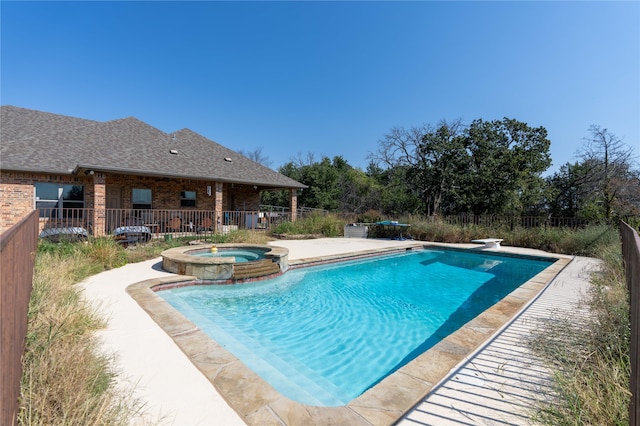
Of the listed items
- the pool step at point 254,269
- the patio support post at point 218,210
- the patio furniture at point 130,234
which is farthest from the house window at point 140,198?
the pool step at point 254,269

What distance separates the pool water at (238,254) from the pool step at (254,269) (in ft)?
3.47

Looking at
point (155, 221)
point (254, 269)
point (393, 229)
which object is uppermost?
point (155, 221)

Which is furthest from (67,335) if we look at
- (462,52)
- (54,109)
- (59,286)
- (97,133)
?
(54,109)

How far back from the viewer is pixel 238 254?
30.8ft

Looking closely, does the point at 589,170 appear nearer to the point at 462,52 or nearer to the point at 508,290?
the point at 462,52

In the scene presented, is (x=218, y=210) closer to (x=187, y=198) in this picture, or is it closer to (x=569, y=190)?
(x=187, y=198)

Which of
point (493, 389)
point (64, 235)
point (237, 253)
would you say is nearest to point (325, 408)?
point (493, 389)

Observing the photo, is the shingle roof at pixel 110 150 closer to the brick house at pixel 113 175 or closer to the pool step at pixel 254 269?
the brick house at pixel 113 175

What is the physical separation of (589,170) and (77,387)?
79.8 feet

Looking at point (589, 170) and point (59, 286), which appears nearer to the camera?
point (59, 286)

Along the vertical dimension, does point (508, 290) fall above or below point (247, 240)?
below

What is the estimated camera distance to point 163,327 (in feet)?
12.6

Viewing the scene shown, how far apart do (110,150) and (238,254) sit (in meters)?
8.96

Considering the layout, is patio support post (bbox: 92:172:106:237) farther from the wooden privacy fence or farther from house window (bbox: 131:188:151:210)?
the wooden privacy fence
